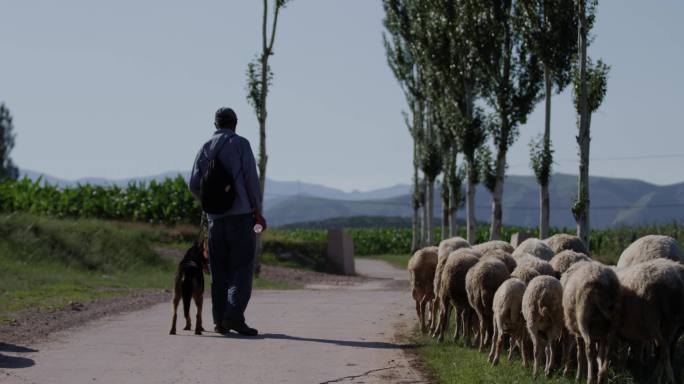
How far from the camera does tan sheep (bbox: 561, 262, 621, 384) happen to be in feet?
32.0

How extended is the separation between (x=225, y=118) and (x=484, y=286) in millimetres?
3680

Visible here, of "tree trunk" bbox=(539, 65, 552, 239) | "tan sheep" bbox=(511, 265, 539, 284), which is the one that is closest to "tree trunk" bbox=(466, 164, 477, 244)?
"tree trunk" bbox=(539, 65, 552, 239)

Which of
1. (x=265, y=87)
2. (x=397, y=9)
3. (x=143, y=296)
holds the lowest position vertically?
(x=143, y=296)

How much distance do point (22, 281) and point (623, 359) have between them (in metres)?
14.3

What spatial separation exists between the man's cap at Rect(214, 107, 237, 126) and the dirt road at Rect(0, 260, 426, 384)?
251 centimetres

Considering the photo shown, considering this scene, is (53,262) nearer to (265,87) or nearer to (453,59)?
(265,87)

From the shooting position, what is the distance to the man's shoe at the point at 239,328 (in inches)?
496

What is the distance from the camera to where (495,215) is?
123 ft

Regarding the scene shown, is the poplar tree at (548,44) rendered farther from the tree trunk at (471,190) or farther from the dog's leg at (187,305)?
the dog's leg at (187,305)

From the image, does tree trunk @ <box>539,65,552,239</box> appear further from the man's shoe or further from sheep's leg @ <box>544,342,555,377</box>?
sheep's leg @ <box>544,342,555,377</box>

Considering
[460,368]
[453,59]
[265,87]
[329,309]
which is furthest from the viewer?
[453,59]

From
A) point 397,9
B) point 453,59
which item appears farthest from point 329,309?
point 397,9

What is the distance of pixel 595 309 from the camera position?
9805 millimetres

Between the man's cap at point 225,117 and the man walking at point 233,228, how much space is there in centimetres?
1
